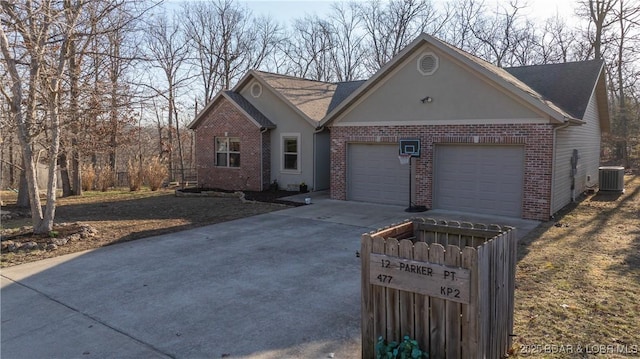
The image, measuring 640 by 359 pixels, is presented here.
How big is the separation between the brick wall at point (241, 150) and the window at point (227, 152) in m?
0.20

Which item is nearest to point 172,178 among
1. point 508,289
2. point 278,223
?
point 278,223

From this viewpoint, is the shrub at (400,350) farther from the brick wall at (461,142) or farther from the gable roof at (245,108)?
the gable roof at (245,108)

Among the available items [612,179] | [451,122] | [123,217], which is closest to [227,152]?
[123,217]

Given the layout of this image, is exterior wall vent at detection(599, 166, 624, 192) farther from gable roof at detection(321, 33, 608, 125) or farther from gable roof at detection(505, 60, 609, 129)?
gable roof at detection(321, 33, 608, 125)

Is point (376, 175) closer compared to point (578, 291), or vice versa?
point (578, 291)

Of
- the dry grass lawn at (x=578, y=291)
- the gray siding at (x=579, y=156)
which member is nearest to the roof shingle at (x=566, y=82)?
the gray siding at (x=579, y=156)

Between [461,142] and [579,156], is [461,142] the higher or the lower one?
the higher one

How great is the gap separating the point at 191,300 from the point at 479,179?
8.97m

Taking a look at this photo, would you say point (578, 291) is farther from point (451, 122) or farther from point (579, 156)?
point (579, 156)

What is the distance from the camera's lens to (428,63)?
12367 millimetres

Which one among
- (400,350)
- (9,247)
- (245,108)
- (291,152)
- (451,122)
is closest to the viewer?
(400,350)

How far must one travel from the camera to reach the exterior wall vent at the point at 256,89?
18297mm

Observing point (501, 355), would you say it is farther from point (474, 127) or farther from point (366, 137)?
point (366, 137)

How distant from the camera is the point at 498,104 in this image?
11359 mm
